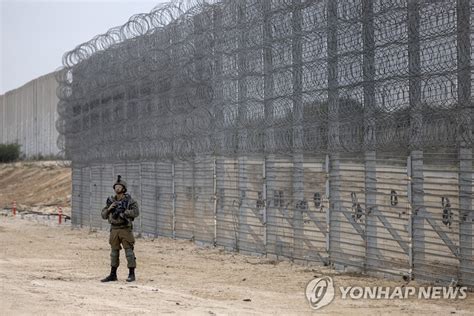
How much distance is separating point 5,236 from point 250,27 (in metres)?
9.72

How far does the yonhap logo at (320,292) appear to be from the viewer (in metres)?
9.16

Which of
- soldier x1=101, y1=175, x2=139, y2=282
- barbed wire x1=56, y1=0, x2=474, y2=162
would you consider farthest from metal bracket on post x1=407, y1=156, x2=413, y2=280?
soldier x1=101, y1=175, x2=139, y2=282

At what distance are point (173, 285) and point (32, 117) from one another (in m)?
51.0

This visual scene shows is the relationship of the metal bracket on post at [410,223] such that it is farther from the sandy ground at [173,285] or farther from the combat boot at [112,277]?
the combat boot at [112,277]

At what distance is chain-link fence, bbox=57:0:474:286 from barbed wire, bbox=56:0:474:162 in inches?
1.0

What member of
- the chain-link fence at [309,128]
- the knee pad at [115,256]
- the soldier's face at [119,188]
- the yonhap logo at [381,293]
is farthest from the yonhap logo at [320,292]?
the soldier's face at [119,188]

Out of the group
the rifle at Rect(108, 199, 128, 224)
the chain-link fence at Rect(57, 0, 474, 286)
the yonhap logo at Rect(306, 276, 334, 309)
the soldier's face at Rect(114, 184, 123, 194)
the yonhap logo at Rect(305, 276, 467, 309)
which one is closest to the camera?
the yonhap logo at Rect(306, 276, 334, 309)

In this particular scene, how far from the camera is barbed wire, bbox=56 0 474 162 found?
10148 mm

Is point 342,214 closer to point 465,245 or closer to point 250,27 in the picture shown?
point 465,245

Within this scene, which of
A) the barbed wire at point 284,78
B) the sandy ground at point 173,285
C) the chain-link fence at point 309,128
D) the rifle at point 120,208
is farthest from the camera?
the rifle at point 120,208

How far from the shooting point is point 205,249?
15641mm

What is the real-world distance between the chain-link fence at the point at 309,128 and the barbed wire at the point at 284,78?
25 mm

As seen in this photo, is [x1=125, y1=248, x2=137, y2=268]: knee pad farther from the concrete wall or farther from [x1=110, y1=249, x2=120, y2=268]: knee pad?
the concrete wall

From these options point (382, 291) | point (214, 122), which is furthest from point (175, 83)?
point (382, 291)
